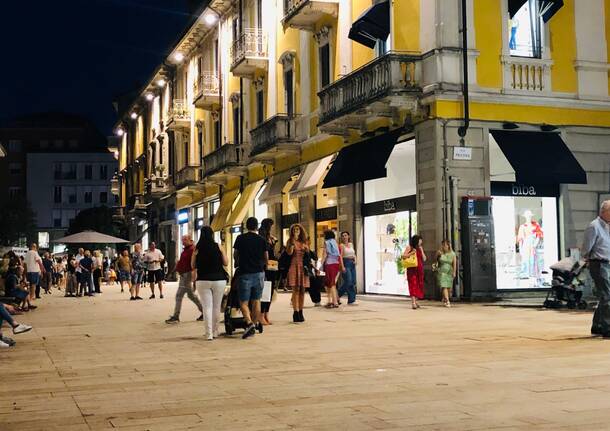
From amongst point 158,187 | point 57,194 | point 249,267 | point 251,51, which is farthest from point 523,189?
point 57,194

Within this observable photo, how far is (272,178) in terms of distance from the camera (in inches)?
1262

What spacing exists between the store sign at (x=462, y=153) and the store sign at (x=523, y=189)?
3.81 feet

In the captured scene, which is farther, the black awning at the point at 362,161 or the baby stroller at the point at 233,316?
the black awning at the point at 362,161

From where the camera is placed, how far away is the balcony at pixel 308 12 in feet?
83.8

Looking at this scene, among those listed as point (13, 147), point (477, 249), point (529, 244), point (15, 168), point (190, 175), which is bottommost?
point (477, 249)

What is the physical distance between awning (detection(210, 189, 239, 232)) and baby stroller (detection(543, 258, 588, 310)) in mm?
20742

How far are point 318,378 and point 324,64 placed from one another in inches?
795

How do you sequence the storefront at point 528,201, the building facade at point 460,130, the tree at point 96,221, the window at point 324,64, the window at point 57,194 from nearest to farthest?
the building facade at point 460,130 < the storefront at point 528,201 < the window at point 324,64 < the tree at point 96,221 < the window at point 57,194

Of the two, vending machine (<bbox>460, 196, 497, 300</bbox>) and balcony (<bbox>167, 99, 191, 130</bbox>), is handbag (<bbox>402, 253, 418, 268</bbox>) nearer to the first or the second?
vending machine (<bbox>460, 196, 497, 300</bbox>)

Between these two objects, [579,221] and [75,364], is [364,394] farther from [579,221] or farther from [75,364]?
[579,221]

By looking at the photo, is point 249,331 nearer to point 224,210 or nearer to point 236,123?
point 224,210

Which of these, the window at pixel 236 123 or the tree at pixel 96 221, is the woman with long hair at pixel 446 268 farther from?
the tree at pixel 96 221

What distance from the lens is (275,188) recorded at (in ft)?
101

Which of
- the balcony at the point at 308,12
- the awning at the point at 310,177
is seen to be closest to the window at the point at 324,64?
the balcony at the point at 308,12
